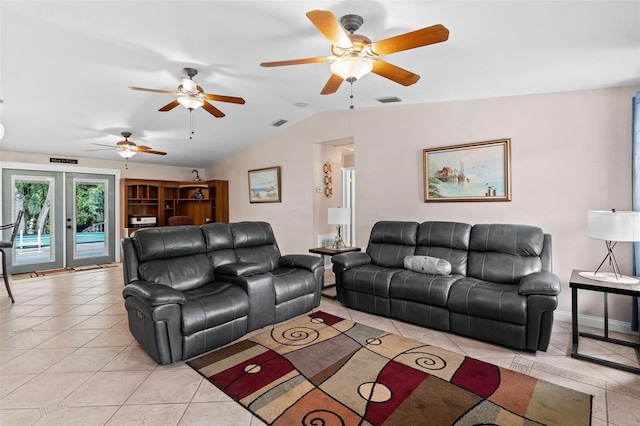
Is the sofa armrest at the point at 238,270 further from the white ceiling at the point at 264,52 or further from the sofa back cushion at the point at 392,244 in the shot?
the white ceiling at the point at 264,52

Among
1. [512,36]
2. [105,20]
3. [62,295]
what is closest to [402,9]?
[512,36]

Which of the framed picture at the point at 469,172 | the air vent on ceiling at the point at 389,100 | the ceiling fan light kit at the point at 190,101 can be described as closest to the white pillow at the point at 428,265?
the framed picture at the point at 469,172

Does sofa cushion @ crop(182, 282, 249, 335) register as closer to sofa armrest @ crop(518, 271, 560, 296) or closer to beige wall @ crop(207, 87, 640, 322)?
sofa armrest @ crop(518, 271, 560, 296)

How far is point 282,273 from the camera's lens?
143 inches

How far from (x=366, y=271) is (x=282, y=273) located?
977mm

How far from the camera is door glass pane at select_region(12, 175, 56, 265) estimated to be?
595 centimetres

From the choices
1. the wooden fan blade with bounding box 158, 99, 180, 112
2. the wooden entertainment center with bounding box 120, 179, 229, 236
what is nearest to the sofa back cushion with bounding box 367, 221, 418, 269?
the wooden fan blade with bounding box 158, 99, 180, 112

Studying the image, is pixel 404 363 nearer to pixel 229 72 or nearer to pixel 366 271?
pixel 366 271

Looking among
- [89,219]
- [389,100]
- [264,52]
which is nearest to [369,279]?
[389,100]

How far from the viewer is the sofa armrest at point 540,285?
254 cm

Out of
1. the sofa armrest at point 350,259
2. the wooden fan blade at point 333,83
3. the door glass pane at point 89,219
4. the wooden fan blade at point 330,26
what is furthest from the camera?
the door glass pane at point 89,219

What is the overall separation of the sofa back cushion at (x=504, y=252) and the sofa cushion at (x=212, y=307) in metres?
2.45

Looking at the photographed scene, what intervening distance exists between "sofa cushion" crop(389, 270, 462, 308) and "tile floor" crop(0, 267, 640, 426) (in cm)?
30

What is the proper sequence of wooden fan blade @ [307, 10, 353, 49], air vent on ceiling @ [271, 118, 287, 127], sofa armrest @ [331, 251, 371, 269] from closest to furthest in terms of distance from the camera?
wooden fan blade @ [307, 10, 353, 49] < sofa armrest @ [331, 251, 371, 269] < air vent on ceiling @ [271, 118, 287, 127]
